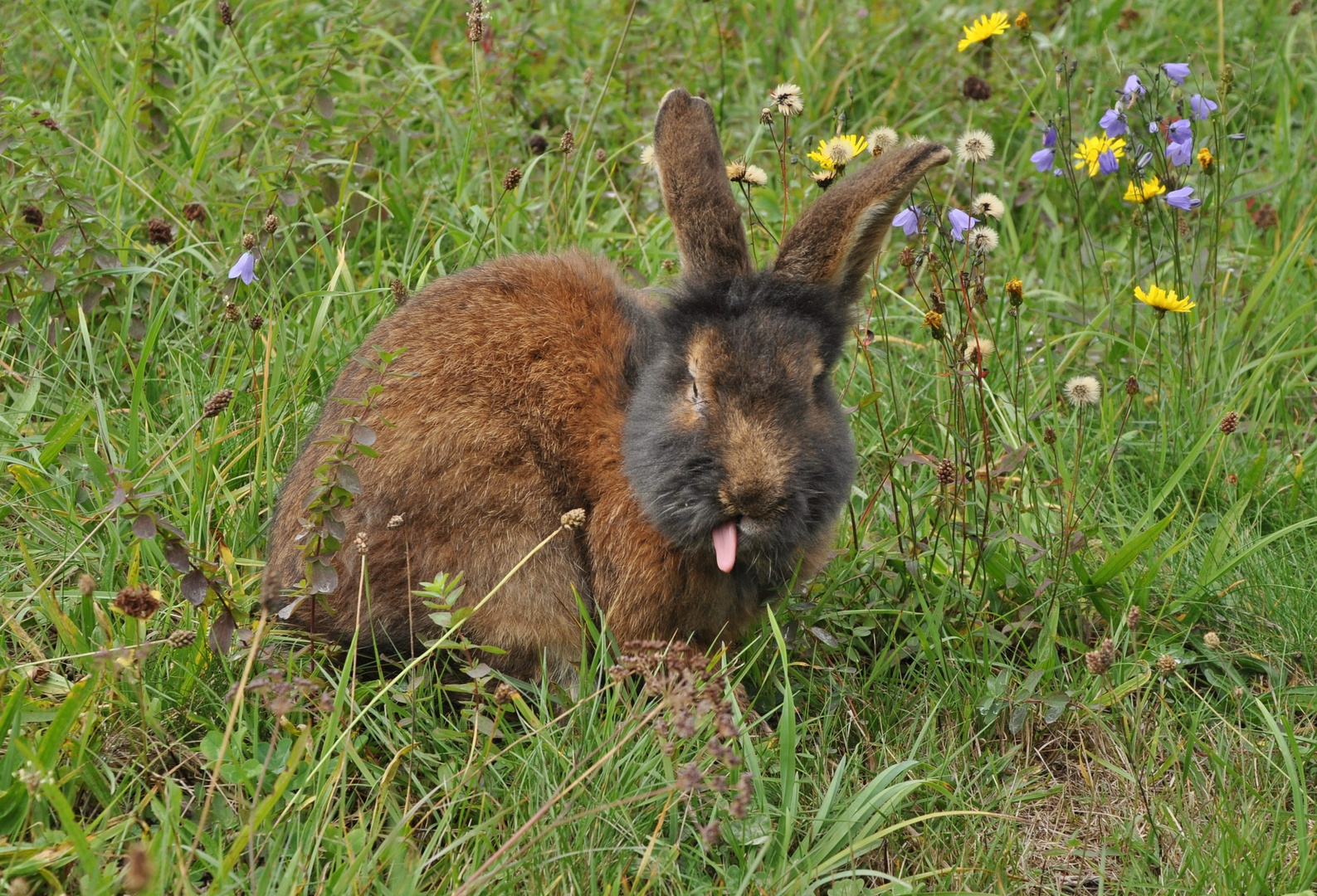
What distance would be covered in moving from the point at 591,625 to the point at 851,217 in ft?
4.52

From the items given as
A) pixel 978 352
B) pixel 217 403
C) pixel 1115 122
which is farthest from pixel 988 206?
pixel 217 403

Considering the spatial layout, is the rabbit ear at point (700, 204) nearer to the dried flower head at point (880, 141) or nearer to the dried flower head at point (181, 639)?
the dried flower head at point (880, 141)

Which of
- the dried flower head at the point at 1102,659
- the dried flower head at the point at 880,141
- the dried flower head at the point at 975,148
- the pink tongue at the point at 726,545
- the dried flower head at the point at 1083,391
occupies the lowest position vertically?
the dried flower head at the point at 1102,659

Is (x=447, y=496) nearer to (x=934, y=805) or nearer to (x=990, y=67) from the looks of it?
(x=934, y=805)

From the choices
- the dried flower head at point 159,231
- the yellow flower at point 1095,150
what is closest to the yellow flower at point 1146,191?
the yellow flower at point 1095,150

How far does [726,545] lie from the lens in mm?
3688

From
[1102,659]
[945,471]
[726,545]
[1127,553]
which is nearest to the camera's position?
[1102,659]

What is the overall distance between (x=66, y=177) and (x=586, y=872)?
3.12 m

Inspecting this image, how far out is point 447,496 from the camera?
13.0ft

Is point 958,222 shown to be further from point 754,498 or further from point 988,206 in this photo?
point 754,498

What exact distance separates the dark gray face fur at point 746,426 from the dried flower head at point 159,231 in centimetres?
206

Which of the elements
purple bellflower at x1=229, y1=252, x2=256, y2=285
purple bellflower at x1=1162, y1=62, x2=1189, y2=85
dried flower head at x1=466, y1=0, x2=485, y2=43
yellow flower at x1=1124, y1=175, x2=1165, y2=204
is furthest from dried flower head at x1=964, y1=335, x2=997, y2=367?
purple bellflower at x1=229, y1=252, x2=256, y2=285

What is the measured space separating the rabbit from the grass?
0.66ft

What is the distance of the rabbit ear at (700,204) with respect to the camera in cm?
396
